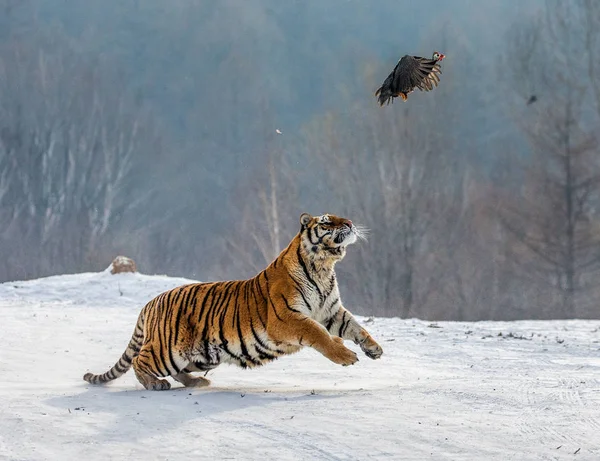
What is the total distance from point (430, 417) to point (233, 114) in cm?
3583

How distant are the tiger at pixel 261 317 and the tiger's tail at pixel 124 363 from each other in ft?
0.82

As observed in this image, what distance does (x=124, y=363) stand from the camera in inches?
249

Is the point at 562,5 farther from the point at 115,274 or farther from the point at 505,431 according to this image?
the point at 505,431

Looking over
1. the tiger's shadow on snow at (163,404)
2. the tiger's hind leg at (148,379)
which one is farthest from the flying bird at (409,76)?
the tiger's hind leg at (148,379)

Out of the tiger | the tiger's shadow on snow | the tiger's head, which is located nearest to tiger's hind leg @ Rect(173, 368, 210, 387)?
the tiger

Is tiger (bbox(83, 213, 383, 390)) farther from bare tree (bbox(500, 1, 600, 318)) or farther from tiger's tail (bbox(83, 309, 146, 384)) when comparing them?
bare tree (bbox(500, 1, 600, 318))

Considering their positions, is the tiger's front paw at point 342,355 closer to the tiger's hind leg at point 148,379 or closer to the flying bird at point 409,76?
the tiger's hind leg at point 148,379

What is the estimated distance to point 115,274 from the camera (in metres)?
14.9

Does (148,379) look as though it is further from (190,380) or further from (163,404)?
(163,404)

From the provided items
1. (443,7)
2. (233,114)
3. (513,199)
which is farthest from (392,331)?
(443,7)

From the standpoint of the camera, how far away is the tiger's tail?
632cm

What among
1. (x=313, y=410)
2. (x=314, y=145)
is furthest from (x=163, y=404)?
(x=314, y=145)

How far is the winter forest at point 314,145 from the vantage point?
25.0 metres

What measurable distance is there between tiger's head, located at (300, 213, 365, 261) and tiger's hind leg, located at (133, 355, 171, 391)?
1.29 m
